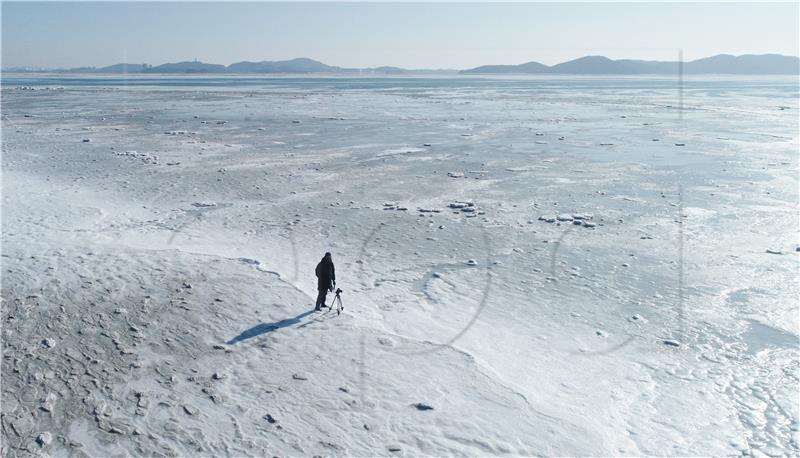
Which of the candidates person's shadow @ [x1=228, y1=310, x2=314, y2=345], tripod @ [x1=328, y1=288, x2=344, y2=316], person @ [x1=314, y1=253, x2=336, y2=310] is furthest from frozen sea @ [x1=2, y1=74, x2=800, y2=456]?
tripod @ [x1=328, y1=288, x2=344, y2=316]

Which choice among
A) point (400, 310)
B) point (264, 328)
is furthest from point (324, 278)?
point (400, 310)

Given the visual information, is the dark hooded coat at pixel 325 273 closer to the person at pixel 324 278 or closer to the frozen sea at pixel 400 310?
the person at pixel 324 278

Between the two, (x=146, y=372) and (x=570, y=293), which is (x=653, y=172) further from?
(x=146, y=372)

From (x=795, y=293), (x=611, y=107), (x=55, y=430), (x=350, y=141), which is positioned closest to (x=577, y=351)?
(x=795, y=293)

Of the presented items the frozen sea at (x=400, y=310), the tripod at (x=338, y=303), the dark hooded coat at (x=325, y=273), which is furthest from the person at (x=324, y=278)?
the frozen sea at (x=400, y=310)

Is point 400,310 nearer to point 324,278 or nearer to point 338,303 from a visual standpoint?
point 338,303
